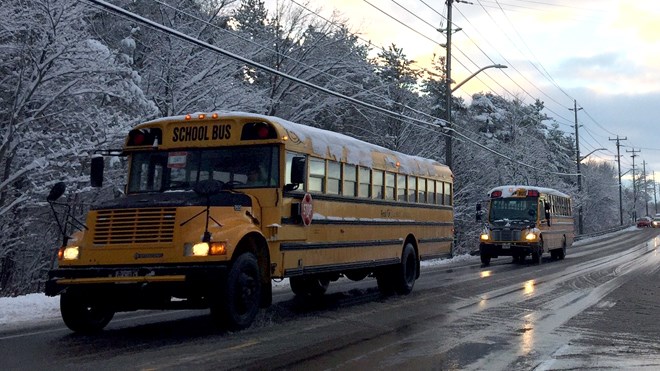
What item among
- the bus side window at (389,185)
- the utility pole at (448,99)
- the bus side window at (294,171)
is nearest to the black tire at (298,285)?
the bus side window at (389,185)

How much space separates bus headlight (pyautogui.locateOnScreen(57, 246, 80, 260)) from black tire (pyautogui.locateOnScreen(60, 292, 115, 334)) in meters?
0.42

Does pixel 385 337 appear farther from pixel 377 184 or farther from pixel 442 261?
pixel 442 261

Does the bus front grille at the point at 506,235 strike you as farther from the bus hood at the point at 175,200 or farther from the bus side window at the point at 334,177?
the bus hood at the point at 175,200

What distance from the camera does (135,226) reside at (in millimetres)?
7734

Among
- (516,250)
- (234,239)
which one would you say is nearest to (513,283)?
(516,250)

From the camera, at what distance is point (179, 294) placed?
297 inches

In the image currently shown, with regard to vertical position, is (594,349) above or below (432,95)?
below

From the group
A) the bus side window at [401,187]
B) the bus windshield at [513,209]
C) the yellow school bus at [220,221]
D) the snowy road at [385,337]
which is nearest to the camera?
the snowy road at [385,337]

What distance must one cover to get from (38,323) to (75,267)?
209 cm

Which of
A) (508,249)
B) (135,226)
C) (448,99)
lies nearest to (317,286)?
(135,226)

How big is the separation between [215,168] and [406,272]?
565 centimetres

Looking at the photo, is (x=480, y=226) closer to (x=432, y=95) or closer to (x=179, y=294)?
(x=432, y=95)

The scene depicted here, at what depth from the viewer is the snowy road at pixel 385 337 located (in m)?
6.55

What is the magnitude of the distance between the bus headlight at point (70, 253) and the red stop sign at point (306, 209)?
294 cm
